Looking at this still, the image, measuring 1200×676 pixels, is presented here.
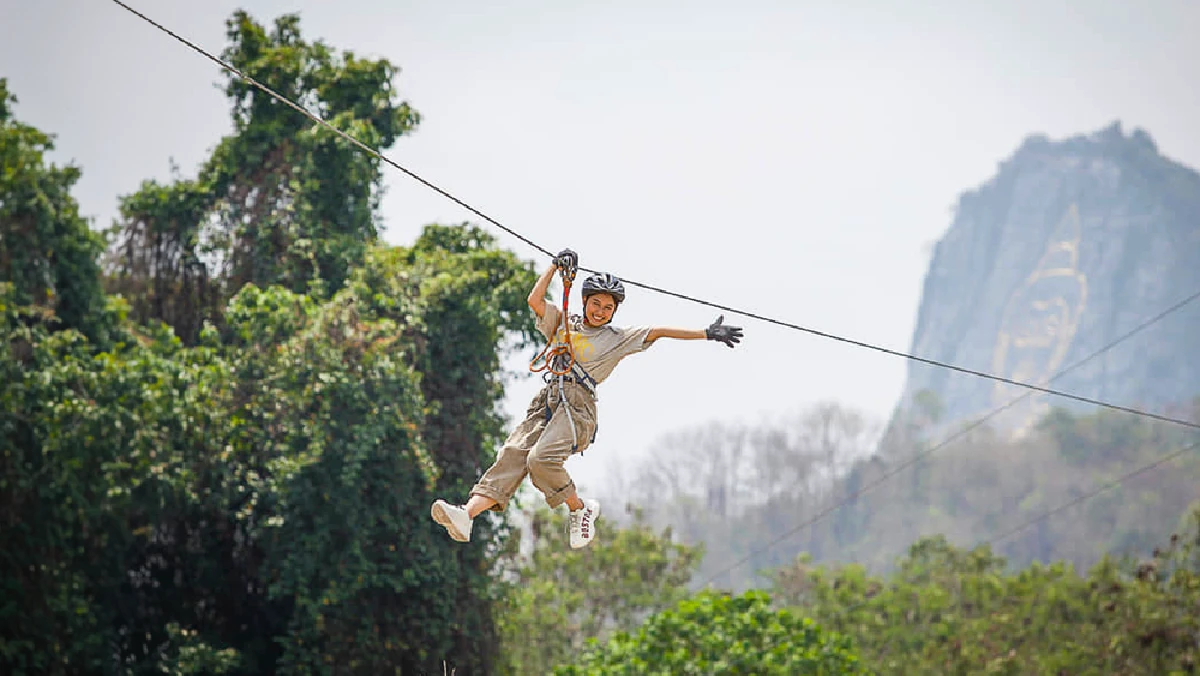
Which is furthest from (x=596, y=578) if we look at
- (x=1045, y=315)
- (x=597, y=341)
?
(x=1045, y=315)

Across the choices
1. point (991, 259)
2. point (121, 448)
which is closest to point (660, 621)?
point (121, 448)

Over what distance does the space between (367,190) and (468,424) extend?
401 centimetres

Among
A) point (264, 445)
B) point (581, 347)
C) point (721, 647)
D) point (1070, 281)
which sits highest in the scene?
point (1070, 281)

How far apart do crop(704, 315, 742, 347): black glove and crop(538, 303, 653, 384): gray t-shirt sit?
32cm

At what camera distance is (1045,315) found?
120562mm

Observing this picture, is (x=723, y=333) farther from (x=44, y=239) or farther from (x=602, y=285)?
(x=44, y=239)

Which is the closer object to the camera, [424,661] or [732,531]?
[424,661]

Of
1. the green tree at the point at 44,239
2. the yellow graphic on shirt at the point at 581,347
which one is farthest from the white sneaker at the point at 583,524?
the green tree at the point at 44,239

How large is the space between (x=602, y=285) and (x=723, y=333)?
1.99 ft

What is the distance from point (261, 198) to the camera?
2103 centimetres

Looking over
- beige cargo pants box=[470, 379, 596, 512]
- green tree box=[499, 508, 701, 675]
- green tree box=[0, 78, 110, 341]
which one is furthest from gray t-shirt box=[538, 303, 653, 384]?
green tree box=[499, 508, 701, 675]

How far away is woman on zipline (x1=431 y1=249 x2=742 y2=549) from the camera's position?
7.03m

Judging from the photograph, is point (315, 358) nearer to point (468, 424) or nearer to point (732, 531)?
point (468, 424)

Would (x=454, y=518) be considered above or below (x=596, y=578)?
below
